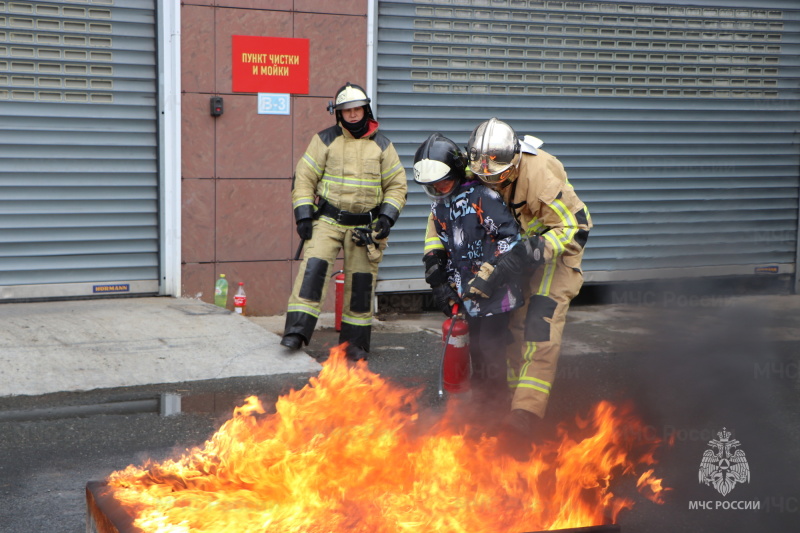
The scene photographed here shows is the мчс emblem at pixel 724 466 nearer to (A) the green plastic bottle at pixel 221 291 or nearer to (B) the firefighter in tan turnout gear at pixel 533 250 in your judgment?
(B) the firefighter in tan turnout gear at pixel 533 250

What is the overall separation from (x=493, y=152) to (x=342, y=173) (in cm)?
231

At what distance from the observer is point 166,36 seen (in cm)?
816

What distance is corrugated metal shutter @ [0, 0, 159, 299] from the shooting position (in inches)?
309

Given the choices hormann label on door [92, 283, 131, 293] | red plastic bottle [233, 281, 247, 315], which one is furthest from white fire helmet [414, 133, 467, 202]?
hormann label on door [92, 283, 131, 293]

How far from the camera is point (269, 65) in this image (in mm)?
8523

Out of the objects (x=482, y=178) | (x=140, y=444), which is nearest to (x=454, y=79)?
(x=482, y=178)

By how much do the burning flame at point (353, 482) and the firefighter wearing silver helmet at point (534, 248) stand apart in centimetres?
80

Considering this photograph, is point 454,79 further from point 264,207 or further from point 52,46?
point 52,46

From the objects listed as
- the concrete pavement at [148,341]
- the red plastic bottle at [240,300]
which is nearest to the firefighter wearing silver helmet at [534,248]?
the concrete pavement at [148,341]

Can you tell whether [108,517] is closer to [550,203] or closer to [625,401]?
[550,203]

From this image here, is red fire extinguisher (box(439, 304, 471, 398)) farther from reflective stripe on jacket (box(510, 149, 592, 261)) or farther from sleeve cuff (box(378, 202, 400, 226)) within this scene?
sleeve cuff (box(378, 202, 400, 226))

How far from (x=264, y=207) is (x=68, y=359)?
8.90 ft

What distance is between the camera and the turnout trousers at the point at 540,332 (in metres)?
5.11

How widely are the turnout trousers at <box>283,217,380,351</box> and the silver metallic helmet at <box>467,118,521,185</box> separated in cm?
223
